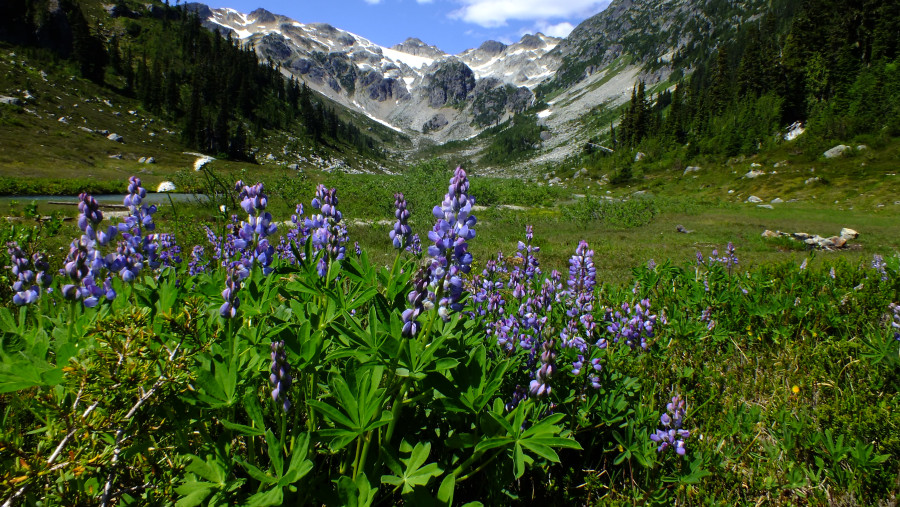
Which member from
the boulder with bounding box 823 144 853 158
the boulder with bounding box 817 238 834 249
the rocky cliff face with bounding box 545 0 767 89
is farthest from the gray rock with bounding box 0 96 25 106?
the rocky cliff face with bounding box 545 0 767 89

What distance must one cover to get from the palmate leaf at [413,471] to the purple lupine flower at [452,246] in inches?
22.0

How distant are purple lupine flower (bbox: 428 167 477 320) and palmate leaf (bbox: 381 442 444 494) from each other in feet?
1.83

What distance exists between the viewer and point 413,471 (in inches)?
63.2

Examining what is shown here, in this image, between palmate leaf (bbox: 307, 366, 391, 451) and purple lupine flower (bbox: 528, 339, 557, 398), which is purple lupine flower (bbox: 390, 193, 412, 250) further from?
purple lupine flower (bbox: 528, 339, 557, 398)

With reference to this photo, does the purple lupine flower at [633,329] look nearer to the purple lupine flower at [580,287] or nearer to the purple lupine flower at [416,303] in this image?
the purple lupine flower at [580,287]

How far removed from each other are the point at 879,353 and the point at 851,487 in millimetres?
1715

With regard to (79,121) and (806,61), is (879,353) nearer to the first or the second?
(806,61)

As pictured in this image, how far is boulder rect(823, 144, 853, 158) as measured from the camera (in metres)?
33.7

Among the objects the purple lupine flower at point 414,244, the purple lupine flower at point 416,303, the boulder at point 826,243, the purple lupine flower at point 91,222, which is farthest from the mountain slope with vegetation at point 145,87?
the boulder at point 826,243

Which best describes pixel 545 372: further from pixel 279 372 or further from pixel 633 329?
pixel 633 329

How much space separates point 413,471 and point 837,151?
47.6 m

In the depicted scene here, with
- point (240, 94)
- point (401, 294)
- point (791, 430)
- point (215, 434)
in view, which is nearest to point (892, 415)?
point (791, 430)

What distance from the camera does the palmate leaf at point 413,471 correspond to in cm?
152

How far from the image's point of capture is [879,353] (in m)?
3.16
